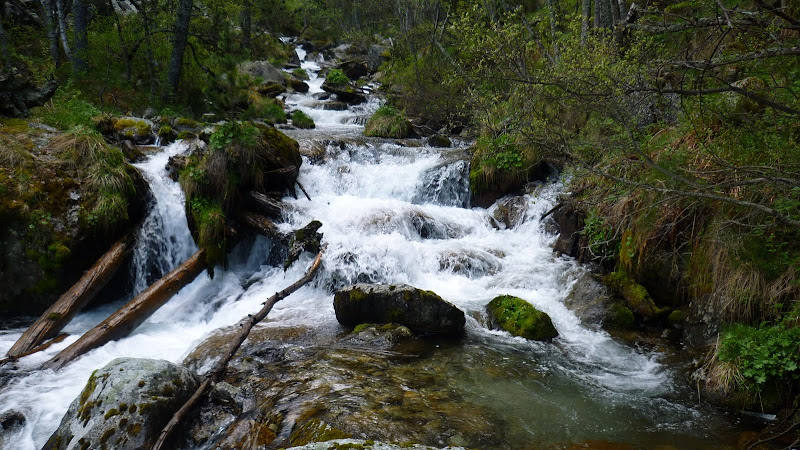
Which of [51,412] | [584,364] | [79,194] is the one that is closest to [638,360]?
[584,364]

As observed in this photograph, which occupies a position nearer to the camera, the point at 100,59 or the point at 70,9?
the point at 100,59

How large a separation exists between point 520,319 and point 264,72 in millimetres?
21557

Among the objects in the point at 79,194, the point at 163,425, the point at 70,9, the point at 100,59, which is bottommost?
the point at 163,425

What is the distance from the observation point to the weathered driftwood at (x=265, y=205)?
9219 mm

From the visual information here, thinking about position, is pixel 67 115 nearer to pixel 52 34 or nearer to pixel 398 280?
pixel 52 34

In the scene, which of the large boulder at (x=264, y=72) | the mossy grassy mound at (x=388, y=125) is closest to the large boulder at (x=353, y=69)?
the large boulder at (x=264, y=72)

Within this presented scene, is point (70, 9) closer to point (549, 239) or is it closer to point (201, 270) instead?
point (201, 270)

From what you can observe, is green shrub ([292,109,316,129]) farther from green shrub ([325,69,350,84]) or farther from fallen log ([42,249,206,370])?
fallen log ([42,249,206,370])

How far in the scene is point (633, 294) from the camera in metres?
6.82

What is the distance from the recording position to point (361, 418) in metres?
4.10

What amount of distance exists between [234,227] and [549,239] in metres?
6.67

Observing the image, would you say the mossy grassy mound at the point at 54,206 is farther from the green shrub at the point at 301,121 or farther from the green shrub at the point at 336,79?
the green shrub at the point at 336,79

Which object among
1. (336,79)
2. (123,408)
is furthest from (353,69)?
(123,408)

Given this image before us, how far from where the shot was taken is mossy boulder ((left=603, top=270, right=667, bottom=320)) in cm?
658
